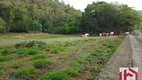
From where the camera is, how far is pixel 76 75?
24.5 ft

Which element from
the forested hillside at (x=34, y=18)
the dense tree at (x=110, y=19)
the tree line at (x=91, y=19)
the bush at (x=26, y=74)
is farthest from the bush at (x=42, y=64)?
the dense tree at (x=110, y=19)

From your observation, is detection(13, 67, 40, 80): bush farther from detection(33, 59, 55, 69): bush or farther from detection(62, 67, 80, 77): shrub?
detection(62, 67, 80, 77): shrub

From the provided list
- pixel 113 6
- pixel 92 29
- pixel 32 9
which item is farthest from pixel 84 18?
pixel 32 9

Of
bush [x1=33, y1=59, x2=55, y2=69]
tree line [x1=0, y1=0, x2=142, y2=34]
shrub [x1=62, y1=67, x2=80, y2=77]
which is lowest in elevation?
shrub [x1=62, y1=67, x2=80, y2=77]

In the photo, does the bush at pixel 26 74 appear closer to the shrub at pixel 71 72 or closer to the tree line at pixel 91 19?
the shrub at pixel 71 72

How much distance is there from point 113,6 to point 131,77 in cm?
5003

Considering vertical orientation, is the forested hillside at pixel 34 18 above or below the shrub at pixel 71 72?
above

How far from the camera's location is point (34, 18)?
5750 centimetres

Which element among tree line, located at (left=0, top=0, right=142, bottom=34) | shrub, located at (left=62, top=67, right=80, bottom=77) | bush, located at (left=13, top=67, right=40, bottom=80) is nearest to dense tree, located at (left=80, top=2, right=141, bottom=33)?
tree line, located at (left=0, top=0, right=142, bottom=34)

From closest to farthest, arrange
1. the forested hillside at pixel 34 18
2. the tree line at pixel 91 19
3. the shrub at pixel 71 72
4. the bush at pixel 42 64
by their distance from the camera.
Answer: the shrub at pixel 71 72, the bush at pixel 42 64, the forested hillside at pixel 34 18, the tree line at pixel 91 19

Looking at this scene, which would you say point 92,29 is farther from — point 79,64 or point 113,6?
point 79,64

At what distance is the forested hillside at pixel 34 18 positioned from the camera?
4653cm

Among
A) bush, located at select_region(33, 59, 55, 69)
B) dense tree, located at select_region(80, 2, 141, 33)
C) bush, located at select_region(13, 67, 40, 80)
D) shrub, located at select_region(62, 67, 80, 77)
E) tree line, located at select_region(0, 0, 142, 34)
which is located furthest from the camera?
dense tree, located at select_region(80, 2, 141, 33)

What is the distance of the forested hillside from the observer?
46531 millimetres
